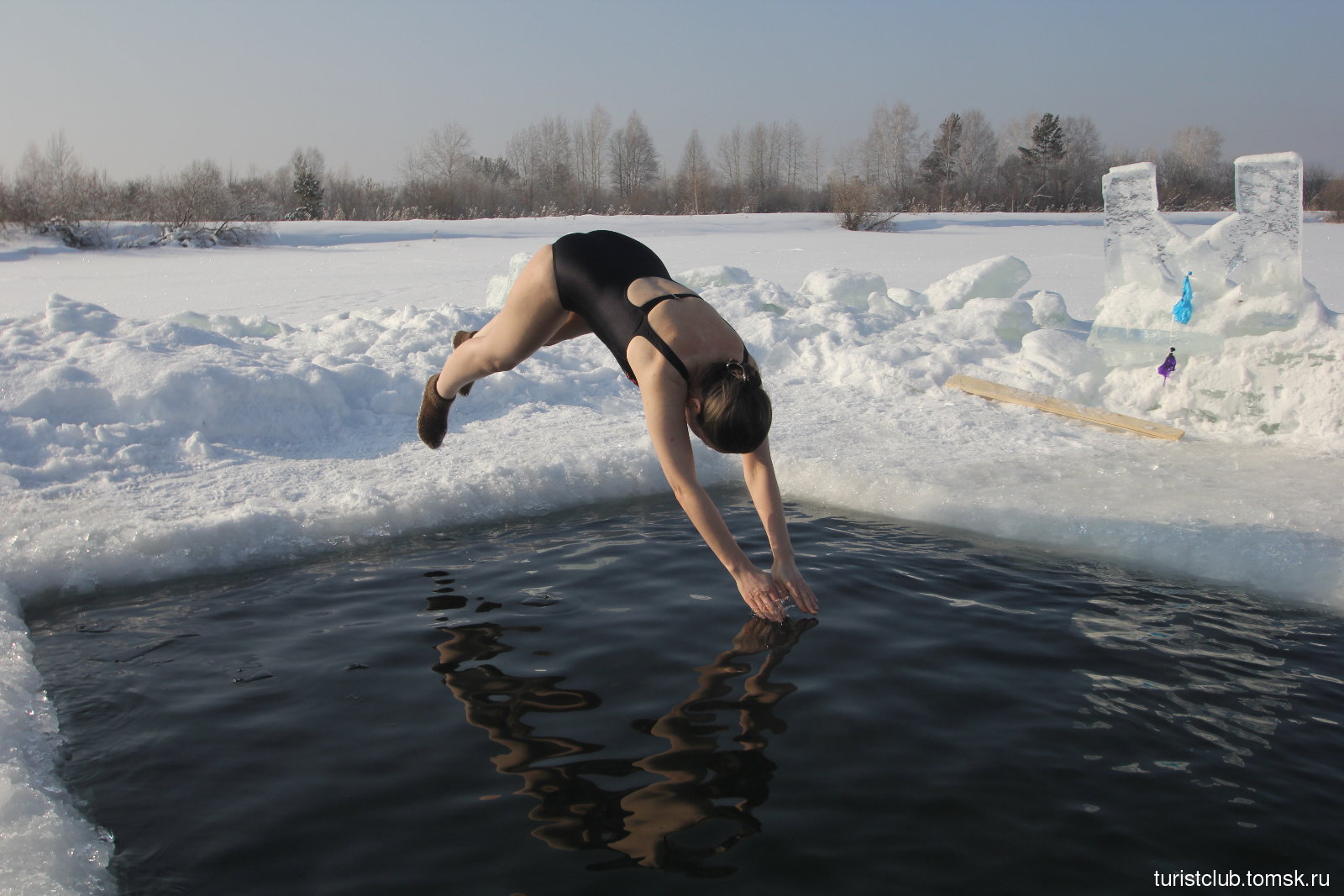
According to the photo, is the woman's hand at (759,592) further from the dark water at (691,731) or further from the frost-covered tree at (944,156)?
the frost-covered tree at (944,156)

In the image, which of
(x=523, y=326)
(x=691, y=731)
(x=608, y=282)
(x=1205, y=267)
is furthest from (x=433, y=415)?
(x=1205, y=267)

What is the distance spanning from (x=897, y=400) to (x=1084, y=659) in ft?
13.8

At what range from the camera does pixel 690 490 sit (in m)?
3.20

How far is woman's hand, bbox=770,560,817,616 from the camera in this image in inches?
136

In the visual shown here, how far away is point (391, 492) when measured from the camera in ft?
17.2

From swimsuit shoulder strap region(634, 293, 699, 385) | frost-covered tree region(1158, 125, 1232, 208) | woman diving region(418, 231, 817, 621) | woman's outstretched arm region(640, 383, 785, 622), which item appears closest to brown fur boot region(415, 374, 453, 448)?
woman diving region(418, 231, 817, 621)

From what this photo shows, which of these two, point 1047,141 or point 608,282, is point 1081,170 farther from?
point 608,282

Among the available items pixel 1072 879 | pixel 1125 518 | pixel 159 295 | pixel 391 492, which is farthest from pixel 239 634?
pixel 159 295

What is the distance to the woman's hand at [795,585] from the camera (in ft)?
11.4

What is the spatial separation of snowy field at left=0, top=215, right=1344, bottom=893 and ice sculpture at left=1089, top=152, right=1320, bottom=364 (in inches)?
9.0

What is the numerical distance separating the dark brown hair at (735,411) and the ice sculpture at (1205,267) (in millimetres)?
5407

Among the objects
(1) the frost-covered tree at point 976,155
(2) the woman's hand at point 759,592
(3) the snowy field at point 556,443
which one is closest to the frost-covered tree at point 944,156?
(1) the frost-covered tree at point 976,155

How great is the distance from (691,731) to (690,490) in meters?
0.76

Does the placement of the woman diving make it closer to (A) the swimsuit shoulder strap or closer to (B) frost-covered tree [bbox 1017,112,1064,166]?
(A) the swimsuit shoulder strap
